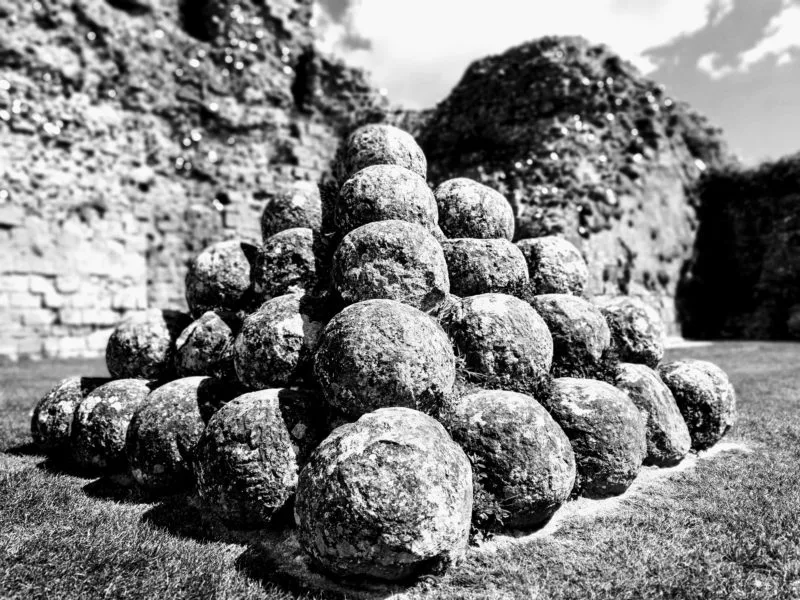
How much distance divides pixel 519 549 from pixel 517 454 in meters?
0.48

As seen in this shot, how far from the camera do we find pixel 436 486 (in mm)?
2783

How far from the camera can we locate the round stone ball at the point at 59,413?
187 inches

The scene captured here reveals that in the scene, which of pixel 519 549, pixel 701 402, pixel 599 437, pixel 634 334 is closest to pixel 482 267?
pixel 599 437

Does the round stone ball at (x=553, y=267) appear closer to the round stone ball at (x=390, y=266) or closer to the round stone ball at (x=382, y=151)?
the round stone ball at (x=382, y=151)

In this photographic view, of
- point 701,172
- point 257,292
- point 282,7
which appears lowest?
point 257,292

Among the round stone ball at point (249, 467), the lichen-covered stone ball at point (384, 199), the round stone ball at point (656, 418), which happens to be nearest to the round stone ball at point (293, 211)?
the lichen-covered stone ball at point (384, 199)

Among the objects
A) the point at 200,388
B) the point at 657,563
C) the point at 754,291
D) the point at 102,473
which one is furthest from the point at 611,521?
the point at 754,291

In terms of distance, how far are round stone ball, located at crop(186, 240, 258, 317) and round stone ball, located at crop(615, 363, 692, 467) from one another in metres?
2.91

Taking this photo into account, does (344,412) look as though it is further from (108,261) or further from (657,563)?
(108,261)

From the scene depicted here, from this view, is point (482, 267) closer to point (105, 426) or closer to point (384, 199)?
point (384, 199)

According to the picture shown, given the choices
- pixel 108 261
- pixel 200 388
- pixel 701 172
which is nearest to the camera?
pixel 200 388

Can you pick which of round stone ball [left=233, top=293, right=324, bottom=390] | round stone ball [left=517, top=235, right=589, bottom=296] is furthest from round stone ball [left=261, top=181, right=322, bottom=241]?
round stone ball [left=517, top=235, right=589, bottom=296]

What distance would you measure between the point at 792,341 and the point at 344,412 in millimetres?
13534

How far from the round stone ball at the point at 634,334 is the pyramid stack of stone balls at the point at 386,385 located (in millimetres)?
16
